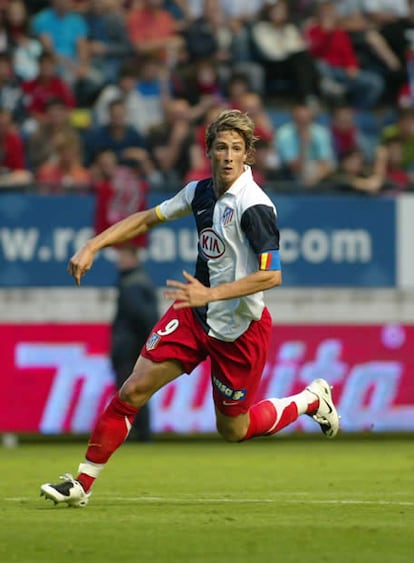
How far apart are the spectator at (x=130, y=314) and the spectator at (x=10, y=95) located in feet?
8.36

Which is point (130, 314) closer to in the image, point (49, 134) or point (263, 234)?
point (49, 134)

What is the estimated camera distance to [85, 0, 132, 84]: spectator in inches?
726

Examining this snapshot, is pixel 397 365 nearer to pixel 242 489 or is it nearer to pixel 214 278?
pixel 242 489

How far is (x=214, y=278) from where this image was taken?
340 inches

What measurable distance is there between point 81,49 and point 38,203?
315 cm

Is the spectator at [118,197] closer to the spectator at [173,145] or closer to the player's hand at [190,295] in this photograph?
the spectator at [173,145]

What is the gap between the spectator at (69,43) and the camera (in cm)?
1794

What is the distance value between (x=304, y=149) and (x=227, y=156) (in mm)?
9054

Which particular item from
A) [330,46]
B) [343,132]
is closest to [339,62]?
[330,46]

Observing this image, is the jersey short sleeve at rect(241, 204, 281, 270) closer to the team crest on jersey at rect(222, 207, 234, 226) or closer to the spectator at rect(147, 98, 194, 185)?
the team crest on jersey at rect(222, 207, 234, 226)

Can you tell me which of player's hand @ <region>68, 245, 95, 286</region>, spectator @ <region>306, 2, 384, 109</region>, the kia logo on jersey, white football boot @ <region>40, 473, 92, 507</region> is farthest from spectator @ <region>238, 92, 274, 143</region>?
white football boot @ <region>40, 473, 92, 507</region>

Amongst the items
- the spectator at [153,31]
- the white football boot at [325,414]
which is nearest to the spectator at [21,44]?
the spectator at [153,31]

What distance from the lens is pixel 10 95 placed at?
17328 millimetres

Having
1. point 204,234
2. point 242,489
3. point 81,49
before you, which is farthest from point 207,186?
point 81,49
